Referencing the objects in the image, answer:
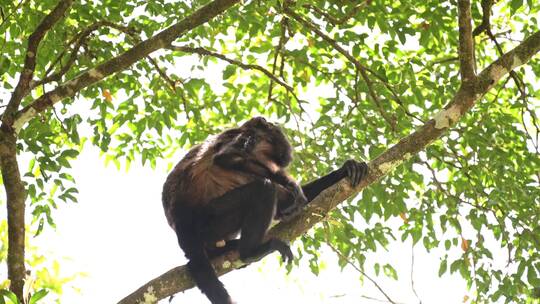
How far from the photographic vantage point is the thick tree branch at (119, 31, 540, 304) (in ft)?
12.9

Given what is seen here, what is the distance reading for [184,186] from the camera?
5.12m

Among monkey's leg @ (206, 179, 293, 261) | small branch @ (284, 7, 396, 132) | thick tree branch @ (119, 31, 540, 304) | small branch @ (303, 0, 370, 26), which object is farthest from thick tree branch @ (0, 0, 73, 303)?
small branch @ (303, 0, 370, 26)

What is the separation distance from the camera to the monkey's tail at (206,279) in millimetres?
4293

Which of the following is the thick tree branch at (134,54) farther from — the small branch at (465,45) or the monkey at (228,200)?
the small branch at (465,45)

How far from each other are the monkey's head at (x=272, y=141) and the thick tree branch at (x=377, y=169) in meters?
1.54

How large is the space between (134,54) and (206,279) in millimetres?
1511

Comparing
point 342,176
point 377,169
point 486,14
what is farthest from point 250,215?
point 486,14

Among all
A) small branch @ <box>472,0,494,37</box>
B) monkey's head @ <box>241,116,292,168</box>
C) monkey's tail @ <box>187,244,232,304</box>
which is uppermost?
monkey's head @ <box>241,116,292,168</box>

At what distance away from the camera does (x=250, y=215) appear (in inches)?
182

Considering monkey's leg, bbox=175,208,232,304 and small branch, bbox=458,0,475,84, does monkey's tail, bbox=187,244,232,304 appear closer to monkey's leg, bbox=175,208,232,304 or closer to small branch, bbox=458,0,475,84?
monkey's leg, bbox=175,208,232,304

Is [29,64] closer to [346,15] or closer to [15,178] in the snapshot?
[15,178]

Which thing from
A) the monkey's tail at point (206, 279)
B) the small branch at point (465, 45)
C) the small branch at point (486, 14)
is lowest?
the monkey's tail at point (206, 279)

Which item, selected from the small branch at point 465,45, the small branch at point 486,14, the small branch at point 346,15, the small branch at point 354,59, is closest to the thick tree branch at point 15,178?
the small branch at point 354,59

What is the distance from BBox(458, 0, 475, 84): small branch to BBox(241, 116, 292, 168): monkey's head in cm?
199
